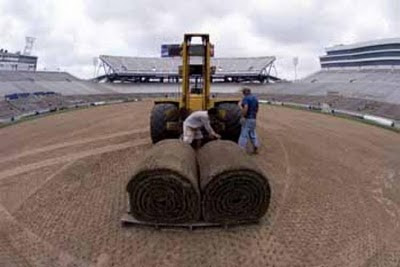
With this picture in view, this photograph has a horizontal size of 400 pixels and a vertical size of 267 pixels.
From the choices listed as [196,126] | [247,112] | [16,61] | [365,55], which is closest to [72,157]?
[196,126]

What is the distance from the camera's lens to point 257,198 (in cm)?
808

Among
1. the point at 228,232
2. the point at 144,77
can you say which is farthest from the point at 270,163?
the point at 144,77

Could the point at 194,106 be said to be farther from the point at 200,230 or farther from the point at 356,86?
the point at 356,86

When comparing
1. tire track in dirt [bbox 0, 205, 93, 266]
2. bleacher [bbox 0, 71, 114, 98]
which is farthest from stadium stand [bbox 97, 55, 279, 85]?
tire track in dirt [bbox 0, 205, 93, 266]

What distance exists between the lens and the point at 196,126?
10.1 metres

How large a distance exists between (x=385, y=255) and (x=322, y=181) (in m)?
3.69

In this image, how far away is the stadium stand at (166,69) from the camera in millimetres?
69312

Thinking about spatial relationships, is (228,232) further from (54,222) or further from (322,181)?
(322,181)

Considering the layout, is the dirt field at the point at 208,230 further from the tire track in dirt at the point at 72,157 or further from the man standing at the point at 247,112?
the man standing at the point at 247,112

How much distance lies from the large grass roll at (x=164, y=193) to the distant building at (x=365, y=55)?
60.5m

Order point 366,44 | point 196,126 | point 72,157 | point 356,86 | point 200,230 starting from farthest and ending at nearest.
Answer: point 366,44 → point 356,86 → point 72,157 → point 196,126 → point 200,230

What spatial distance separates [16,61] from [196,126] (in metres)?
81.3

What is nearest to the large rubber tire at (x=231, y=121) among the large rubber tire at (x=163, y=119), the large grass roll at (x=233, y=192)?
the large rubber tire at (x=163, y=119)

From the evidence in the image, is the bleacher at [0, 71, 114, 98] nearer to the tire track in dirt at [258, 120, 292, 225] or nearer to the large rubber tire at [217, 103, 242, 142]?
the tire track in dirt at [258, 120, 292, 225]
